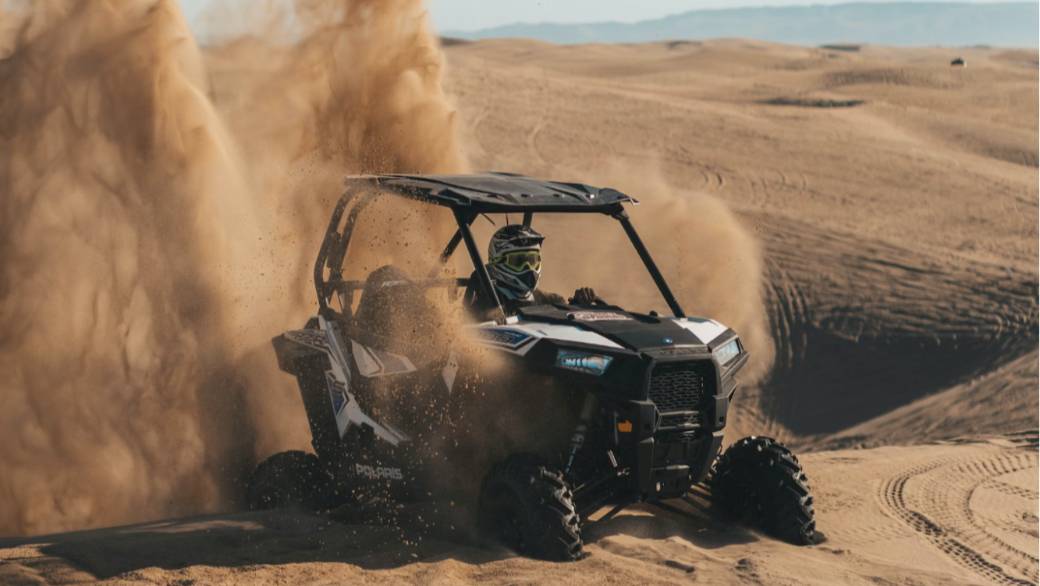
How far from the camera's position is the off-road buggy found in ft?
22.4

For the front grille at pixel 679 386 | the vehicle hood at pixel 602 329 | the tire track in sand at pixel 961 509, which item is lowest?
the tire track in sand at pixel 961 509

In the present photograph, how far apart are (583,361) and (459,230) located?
1765 mm

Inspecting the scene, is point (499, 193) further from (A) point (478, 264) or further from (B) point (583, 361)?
(B) point (583, 361)

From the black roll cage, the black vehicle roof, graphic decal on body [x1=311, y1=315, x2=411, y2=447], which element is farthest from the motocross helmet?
graphic decal on body [x1=311, y1=315, x2=411, y2=447]

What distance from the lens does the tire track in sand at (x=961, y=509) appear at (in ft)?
26.3

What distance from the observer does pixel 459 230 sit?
27.1ft

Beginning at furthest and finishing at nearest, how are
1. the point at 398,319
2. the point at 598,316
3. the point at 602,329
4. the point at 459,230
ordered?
1. the point at 459,230
2. the point at 398,319
3. the point at 598,316
4. the point at 602,329

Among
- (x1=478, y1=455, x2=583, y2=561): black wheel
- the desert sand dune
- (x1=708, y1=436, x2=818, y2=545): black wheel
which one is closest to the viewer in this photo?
the desert sand dune

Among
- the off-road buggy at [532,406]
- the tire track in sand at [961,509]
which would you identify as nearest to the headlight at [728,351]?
the off-road buggy at [532,406]

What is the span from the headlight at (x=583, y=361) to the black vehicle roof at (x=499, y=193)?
1034 millimetres

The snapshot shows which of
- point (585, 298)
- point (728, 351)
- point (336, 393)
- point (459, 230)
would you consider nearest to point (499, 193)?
point (459, 230)

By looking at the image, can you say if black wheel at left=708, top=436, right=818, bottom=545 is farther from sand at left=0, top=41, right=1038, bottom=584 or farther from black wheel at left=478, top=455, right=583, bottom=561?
black wheel at left=478, top=455, right=583, bottom=561

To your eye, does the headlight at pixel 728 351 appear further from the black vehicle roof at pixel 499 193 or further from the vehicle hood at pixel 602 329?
the black vehicle roof at pixel 499 193

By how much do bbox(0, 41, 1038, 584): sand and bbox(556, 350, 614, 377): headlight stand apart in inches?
39.0
